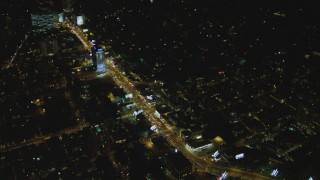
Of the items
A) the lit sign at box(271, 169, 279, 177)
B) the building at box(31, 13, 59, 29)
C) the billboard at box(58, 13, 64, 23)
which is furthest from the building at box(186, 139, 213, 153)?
the billboard at box(58, 13, 64, 23)

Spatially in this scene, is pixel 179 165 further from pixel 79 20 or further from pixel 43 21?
pixel 43 21

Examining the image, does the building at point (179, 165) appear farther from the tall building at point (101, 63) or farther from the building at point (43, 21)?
the building at point (43, 21)

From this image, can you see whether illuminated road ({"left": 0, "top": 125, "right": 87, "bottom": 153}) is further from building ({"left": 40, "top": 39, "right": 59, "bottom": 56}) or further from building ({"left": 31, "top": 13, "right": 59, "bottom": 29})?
building ({"left": 31, "top": 13, "right": 59, "bottom": 29})

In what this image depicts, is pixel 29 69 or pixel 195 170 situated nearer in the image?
pixel 195 170

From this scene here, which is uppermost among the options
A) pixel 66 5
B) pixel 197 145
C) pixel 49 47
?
pixel 66 5

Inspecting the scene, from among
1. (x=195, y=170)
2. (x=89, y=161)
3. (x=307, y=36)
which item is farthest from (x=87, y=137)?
(x=307, y=36)

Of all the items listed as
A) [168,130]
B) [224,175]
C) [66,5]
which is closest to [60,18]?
[66,5]

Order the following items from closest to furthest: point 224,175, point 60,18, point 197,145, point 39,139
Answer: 1. point 224,175
2. point 197,145
3. point 39,139
4. point 60,18

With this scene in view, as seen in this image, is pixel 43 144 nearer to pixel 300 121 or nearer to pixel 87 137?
pixel 87 137
